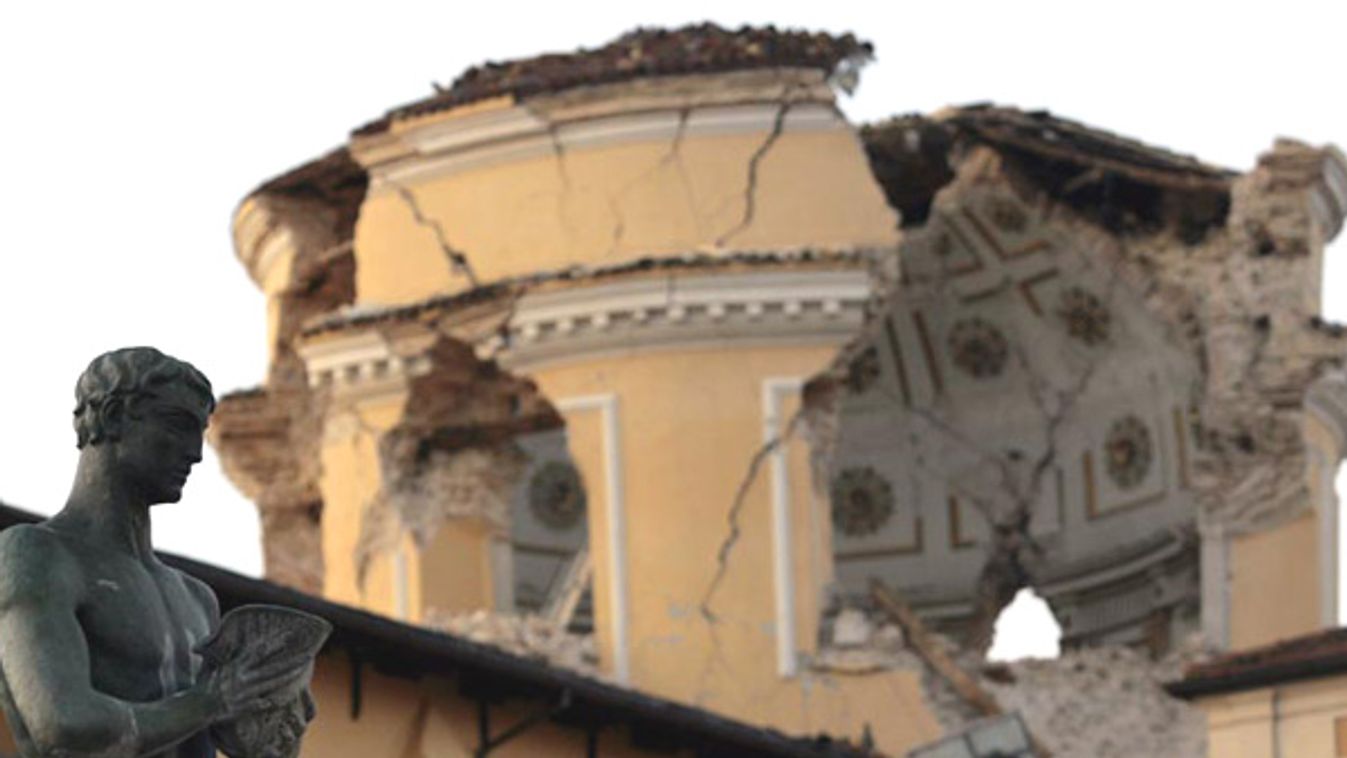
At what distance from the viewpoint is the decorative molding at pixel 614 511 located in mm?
40469

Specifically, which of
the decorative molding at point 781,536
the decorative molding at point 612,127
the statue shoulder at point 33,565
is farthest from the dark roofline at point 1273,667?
the statue shoulder at point 33,565

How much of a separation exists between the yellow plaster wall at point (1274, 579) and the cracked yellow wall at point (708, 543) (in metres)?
2.58

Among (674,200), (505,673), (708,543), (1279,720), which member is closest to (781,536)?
(708,543)

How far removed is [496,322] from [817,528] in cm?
268

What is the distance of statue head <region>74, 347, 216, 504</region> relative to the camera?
35.9ft

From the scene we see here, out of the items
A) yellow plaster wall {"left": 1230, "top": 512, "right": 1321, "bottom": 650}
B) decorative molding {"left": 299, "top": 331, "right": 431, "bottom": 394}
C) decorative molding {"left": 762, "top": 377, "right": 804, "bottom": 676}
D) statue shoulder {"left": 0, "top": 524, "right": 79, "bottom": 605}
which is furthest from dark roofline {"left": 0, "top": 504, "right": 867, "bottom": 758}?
statue shoulder {"left": 0, "top": 524, "right": 79, "bottom": 605}

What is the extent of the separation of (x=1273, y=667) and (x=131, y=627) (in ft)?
69.4

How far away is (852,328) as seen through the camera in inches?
1598

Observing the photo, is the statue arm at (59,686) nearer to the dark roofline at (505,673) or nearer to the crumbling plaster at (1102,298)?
the dark roofline at (505,673)

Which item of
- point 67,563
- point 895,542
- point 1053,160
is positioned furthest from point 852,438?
point 67,563

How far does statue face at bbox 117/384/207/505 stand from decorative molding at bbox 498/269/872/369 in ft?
96.2

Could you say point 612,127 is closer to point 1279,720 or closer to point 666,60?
point 666,60

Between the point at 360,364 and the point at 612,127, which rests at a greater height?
the point at 612,127

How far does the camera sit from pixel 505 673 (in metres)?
28.7
